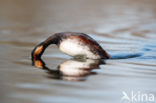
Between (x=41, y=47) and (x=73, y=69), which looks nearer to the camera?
(x=73, y=69)

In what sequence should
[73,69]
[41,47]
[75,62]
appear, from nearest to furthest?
[73,69] → [75,62] → [41,47]

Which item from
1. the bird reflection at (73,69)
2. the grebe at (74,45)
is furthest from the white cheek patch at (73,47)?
the bird reflection at (73,69)

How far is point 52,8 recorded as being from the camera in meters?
21.4

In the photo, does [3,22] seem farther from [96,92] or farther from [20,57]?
[96,92]

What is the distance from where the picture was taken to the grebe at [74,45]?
26.1 feet

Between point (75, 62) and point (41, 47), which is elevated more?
point (41, 47)

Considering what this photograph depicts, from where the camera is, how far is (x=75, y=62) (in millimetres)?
7953

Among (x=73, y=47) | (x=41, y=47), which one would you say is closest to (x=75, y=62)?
(x=73, y=47)

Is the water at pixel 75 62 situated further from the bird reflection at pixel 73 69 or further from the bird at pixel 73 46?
the bird at pixel 73 46

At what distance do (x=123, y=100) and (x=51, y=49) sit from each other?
4522 millimetres

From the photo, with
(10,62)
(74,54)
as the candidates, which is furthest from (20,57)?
(74,54)

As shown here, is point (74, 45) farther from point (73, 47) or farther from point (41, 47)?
point (41, 47)

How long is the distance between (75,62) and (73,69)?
29.3 inches

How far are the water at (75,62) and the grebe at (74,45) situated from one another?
20 cm
